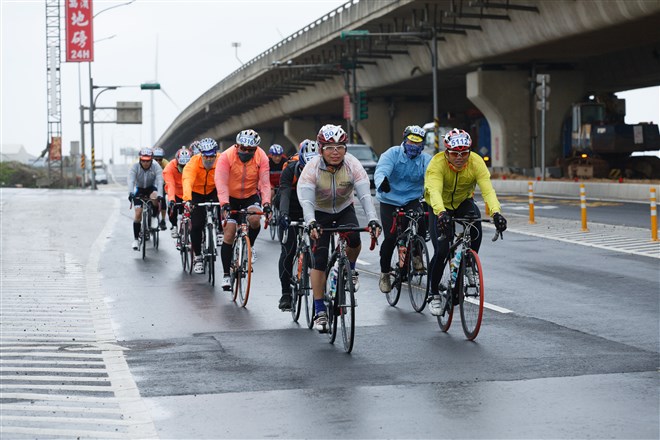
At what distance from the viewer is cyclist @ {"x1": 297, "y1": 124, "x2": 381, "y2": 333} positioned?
1026 centimetres

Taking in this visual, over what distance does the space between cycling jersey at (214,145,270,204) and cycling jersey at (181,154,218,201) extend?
6.88 feet

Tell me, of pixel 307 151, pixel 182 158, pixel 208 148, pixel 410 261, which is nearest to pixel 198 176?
pixel 208 148

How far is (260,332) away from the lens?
11.3 metres

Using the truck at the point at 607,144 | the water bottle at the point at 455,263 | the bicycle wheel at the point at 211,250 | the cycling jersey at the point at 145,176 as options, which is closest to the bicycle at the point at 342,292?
the water bottle at the point at 455,263

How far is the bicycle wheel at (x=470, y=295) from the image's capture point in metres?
10.5

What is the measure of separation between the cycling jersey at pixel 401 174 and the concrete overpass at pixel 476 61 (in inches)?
861

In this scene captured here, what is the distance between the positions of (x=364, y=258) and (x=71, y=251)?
5.66 m

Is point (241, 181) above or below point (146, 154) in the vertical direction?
below

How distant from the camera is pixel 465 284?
35.0 ft

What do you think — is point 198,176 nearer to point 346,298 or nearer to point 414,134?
point 414,134

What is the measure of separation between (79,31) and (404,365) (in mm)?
85290

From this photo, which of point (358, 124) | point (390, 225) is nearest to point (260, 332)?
point (390, 225)

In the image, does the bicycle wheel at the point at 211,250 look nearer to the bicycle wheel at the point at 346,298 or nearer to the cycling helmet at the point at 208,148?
the cycling helmet at the point at 208,148

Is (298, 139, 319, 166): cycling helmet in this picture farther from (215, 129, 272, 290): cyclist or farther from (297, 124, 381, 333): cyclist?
(215, 129, 272, 290): cyclist
